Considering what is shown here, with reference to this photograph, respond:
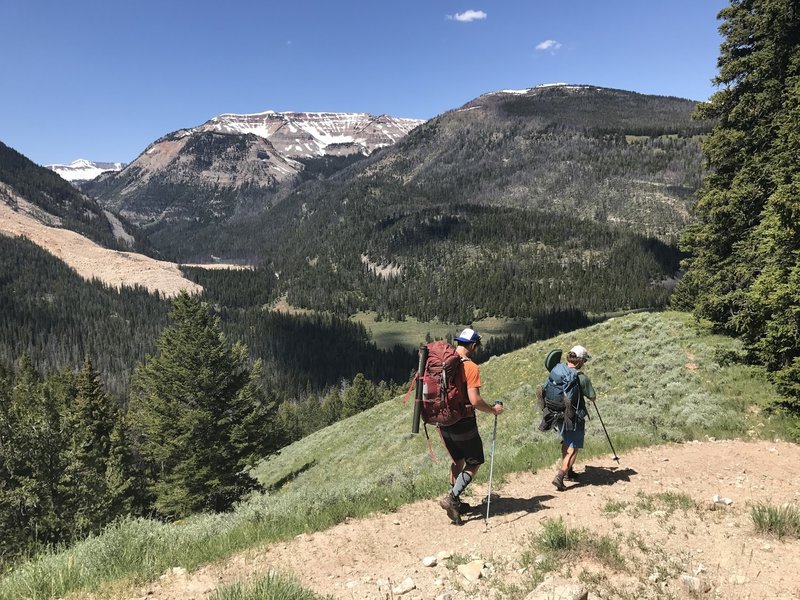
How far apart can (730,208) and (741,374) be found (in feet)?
22.2

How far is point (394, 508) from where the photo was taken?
29.5ft

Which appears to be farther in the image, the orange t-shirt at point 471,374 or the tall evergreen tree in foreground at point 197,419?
the tall evergreen tree in foreground at point 197,419

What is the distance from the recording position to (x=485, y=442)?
729 inches

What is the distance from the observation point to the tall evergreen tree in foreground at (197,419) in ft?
88.5

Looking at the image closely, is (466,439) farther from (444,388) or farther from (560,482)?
(560,482)

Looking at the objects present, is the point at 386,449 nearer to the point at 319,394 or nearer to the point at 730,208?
the point at 730,208

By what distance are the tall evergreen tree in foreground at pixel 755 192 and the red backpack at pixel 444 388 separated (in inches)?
422

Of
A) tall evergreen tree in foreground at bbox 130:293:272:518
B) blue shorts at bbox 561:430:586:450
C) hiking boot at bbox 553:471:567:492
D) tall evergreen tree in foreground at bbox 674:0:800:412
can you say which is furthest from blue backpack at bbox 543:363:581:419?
tall evergreen tree in foreground at bbox 130:293:272:518

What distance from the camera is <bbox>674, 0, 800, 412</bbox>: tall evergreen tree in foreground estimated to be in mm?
13102

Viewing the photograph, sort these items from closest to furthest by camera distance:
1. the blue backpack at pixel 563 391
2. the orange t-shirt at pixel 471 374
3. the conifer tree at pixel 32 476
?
the orange t-shirt at pixel 471 374, the blue backpack at pixel 563 391, the conifer tree at pixel 32 476

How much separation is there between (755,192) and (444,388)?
17422 millimetres

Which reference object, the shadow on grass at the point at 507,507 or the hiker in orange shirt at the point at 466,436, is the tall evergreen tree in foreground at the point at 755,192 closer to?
the shadow on grass at the point at 507,507

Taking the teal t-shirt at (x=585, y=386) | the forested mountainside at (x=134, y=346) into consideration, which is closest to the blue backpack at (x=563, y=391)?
the teal t-shirt at (x=585, y=386)

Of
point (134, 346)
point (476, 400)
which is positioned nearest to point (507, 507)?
point (476, 400)
